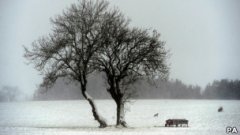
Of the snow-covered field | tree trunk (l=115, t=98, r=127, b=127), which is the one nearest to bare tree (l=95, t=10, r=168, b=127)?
tree trunk (l=115, t=98, r=127, b=127)

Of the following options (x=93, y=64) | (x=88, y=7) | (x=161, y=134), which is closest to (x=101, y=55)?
(x=93, y=64)

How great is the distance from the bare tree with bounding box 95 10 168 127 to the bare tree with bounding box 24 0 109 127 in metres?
0.78

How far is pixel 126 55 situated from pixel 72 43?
399 cm

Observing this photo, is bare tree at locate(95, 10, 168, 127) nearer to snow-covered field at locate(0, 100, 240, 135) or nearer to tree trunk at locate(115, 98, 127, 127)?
tree trunk at locate(115, 98, 127, 127)

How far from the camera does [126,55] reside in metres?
36.7

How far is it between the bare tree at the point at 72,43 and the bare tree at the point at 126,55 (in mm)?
780

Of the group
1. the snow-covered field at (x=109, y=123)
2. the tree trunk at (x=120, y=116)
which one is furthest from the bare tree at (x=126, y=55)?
the snow-covered field at (x=109, y=123)

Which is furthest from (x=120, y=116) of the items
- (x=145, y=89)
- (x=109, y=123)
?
(x=145, y=89)

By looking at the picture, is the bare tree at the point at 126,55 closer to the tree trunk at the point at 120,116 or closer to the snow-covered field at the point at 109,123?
the tree trunk at the point at 120,116

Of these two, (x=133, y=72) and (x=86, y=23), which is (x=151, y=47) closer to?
(x=133, y=72)

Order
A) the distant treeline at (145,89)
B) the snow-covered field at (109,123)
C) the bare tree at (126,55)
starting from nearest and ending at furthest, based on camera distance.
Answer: the snow-covered field at (109,123)
the bare tree at (126,55)
the distant treeline at (145,89)

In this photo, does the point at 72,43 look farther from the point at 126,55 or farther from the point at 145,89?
the point at 145,89

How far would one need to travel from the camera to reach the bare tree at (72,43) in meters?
35.5

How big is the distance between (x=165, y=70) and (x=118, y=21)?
490cm
